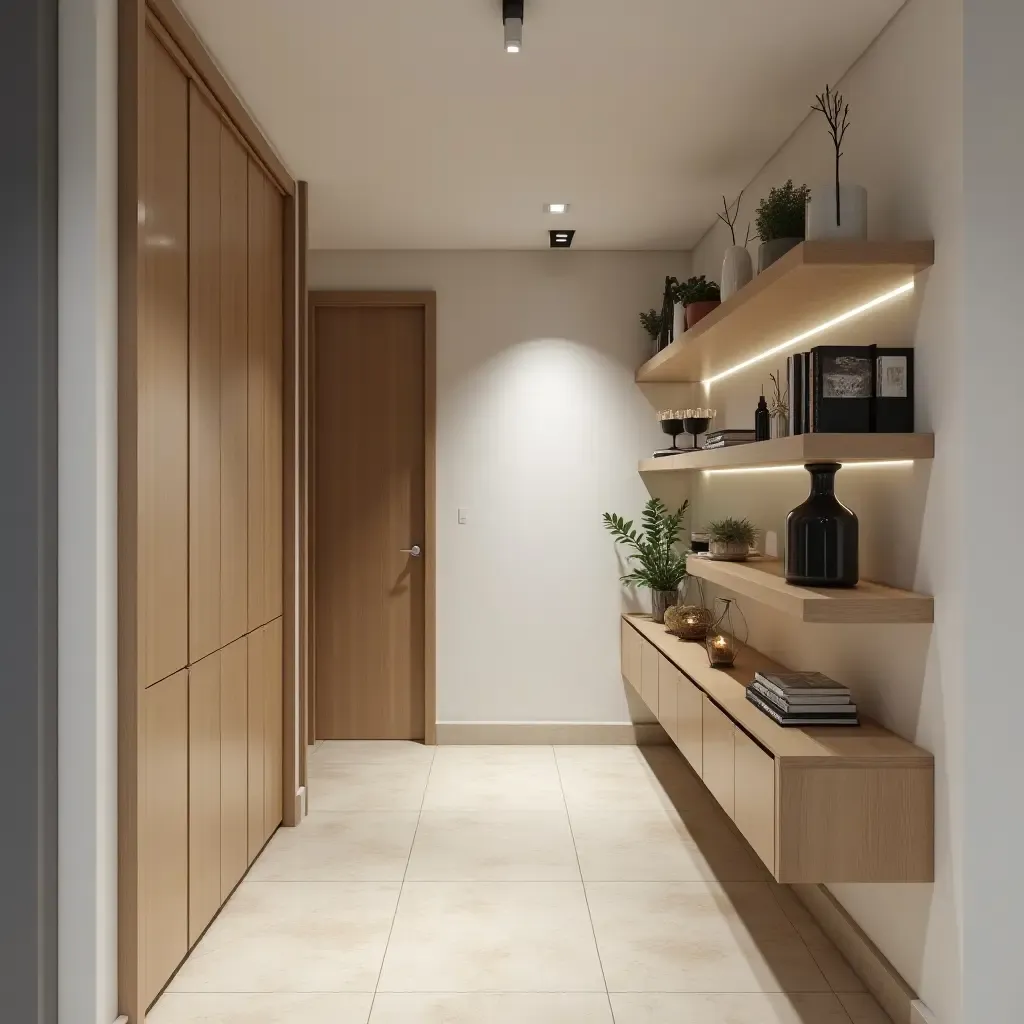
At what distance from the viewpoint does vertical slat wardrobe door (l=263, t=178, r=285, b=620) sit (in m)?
3.34

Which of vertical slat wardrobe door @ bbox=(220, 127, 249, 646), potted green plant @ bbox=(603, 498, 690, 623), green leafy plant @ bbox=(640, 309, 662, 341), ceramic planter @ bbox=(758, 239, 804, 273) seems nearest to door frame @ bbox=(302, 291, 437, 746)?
potted green plant @ bbox=(603, 498, 690, 623)

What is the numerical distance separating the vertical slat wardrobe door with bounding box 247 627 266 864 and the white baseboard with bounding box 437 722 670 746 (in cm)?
155

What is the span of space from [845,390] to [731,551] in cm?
123

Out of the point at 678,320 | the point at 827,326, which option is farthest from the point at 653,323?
the point at 827,326

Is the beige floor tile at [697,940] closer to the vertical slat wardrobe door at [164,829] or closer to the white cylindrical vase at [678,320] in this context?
the vertical slat wardrobe door at [164,829]

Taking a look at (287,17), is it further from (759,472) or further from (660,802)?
(660,802)

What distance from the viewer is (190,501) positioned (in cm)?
252

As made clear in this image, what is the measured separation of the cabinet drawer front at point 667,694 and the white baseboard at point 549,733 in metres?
0.91

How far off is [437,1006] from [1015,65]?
2653 millimetres

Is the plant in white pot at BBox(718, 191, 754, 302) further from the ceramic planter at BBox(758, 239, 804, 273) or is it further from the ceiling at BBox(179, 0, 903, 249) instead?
the ceiling at BBox(179, 0, 903, 249)

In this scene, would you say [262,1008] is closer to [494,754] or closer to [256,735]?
[256,735]

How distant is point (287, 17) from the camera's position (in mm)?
2420

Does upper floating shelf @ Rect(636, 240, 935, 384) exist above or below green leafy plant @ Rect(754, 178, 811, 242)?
below

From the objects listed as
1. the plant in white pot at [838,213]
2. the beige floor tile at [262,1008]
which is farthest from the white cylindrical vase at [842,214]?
the beige floor tile at [262,1008]
